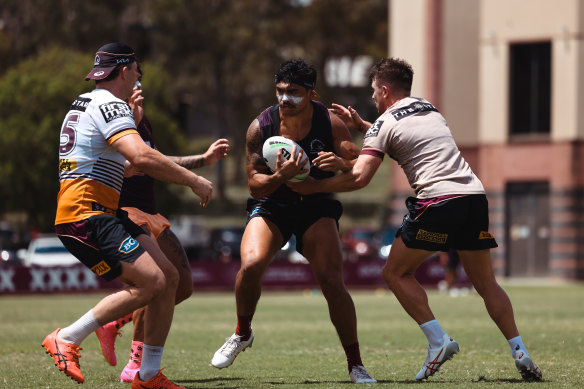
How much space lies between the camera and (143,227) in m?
9.31

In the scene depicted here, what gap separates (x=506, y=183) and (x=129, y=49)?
114ft

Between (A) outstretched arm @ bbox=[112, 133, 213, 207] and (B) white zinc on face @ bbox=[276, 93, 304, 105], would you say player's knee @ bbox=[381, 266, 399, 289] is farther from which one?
(A) outstretched arm @ bbox=[112, 133, 213, 207]

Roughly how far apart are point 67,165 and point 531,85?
3497cm

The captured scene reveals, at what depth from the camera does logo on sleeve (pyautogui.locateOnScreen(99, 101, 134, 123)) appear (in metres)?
7.56

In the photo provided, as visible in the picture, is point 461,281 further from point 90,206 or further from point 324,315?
point 90,206

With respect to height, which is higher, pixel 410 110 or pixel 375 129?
pixel 410 110

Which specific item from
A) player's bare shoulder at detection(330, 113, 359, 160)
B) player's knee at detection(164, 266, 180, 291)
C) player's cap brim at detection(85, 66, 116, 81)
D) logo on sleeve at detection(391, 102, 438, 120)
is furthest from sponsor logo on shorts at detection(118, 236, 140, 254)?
logo on sleeve at detection(391, 102, 438, 120)

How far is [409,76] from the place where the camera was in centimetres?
877

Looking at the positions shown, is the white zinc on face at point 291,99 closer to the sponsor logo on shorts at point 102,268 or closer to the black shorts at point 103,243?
the black shorts at point 103,243

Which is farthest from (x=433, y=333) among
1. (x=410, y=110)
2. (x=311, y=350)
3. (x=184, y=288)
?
(x=311, y=350)

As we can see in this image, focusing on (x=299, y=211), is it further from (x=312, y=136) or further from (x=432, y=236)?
(x=432, y=236)

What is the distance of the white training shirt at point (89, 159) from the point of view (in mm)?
7629

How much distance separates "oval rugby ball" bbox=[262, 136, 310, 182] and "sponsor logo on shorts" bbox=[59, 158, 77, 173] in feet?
5.07

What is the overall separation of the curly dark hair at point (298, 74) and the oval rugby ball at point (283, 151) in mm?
504
